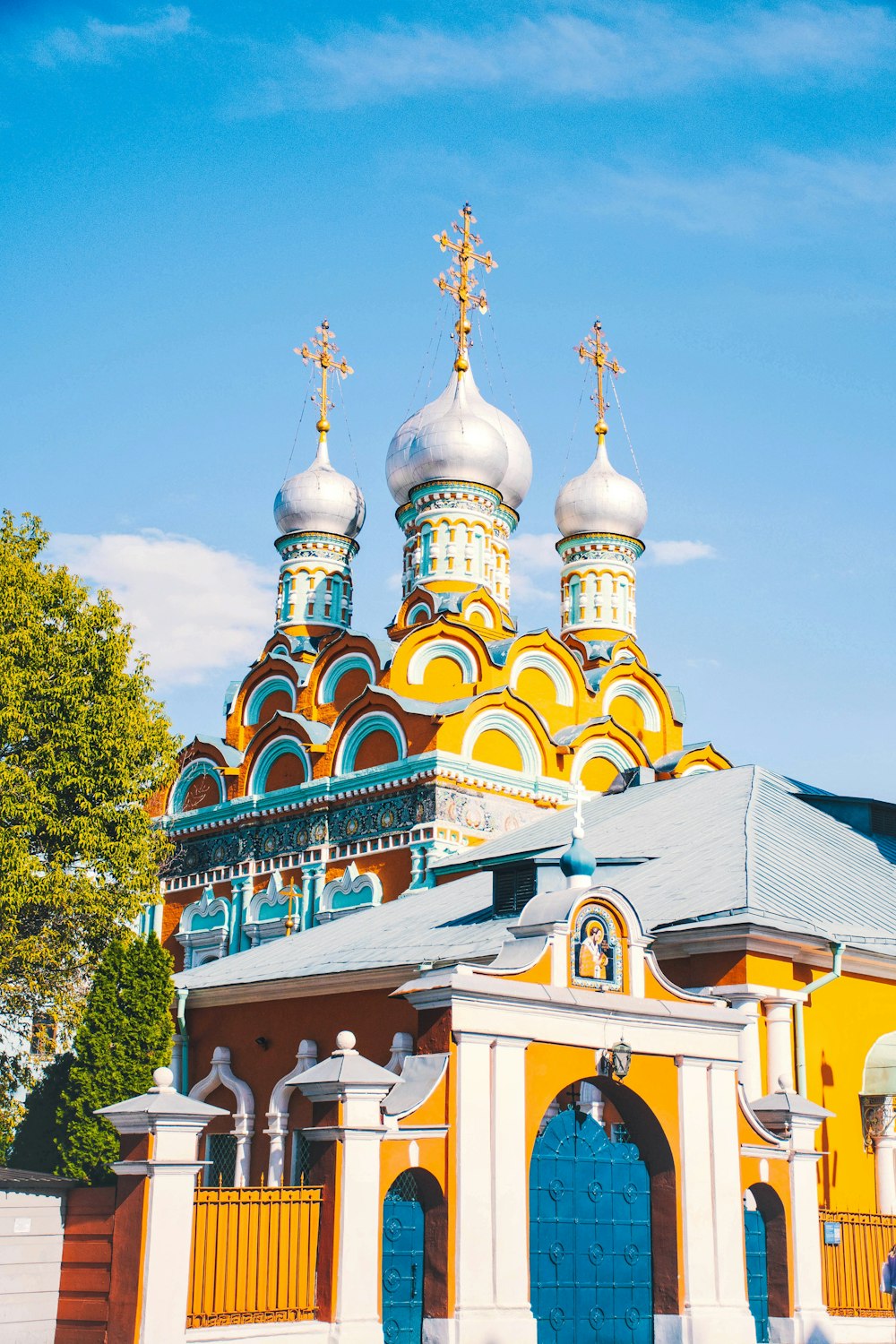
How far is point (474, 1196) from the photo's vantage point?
8578 mm

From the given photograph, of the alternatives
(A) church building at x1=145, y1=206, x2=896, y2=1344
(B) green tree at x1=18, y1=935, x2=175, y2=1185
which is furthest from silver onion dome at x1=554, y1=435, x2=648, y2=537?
(B) green tree at x1=18, y1=935, x2=175, y2=1185

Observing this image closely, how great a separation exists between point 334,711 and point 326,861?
10.6ft

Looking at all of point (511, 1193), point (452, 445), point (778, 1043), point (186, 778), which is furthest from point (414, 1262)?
point (452, 445)

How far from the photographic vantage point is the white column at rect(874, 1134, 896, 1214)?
11.8m

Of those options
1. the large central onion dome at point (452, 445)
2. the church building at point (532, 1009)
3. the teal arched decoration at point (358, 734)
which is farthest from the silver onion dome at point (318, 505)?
the teal arched decoration at point (358, 734)

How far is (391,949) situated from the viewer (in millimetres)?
13594

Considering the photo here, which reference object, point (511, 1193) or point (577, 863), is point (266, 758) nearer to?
point (577, 863)

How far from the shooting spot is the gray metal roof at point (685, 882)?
12141 millimetres

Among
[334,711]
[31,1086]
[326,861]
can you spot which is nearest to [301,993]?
[31,1086]

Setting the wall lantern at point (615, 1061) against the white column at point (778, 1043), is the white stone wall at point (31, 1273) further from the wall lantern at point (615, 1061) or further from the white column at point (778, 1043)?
the white column at point (778, 1043)

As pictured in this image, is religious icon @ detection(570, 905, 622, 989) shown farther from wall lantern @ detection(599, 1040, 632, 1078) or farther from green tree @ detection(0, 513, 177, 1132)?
green tree @ detection(0, 513, 177, 1132)

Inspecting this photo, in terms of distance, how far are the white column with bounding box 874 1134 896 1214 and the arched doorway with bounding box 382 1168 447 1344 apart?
4825mm

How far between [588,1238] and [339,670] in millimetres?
16564

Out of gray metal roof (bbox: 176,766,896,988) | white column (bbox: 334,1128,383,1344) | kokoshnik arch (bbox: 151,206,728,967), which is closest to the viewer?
white column (bbox: 334,1128,383,1344)
